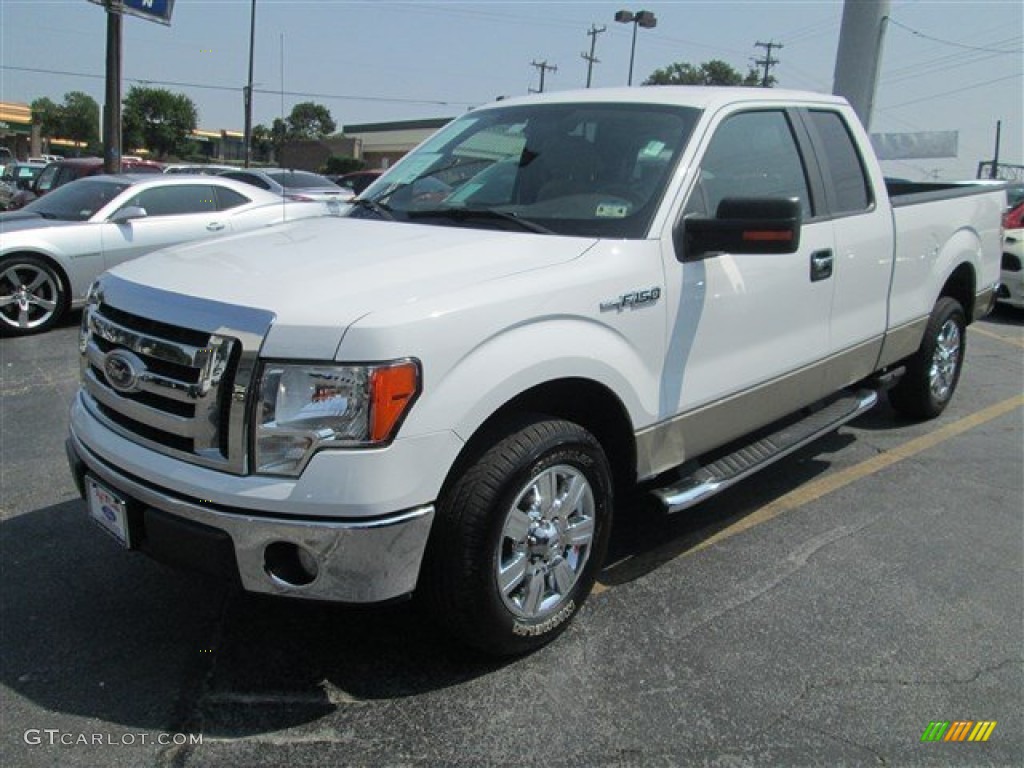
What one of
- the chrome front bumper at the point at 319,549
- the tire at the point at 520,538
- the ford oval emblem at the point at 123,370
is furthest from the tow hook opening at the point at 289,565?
the ford oval emblem at the point at 123,370

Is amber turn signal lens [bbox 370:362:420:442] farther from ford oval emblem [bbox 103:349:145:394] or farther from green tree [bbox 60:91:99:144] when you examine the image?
green tree [bbox 60:91:99:144]

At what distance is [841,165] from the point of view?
4.41 m

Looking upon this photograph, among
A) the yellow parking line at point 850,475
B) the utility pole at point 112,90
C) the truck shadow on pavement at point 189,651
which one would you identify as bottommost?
the truck shadow on pavement at point 189,651

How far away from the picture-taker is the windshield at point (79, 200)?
28.5 feet

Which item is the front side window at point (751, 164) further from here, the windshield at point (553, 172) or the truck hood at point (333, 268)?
the truck hood at point (333, 268)

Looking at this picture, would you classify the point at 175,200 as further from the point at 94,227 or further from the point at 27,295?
the point at 27,295

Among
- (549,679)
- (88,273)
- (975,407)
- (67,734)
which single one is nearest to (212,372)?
(67,734)

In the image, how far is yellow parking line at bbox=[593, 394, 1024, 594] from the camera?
4.11 metres

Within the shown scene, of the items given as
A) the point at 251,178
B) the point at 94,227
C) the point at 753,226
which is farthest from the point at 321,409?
the point at 251,178

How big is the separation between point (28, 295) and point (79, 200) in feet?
4.34

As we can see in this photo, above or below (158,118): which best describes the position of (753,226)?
below

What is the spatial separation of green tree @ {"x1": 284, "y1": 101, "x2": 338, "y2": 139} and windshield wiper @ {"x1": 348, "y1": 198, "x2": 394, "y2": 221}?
9619 centimetres

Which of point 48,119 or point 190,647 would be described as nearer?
point 190,647

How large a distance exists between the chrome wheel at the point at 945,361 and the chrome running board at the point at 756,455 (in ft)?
3.59
